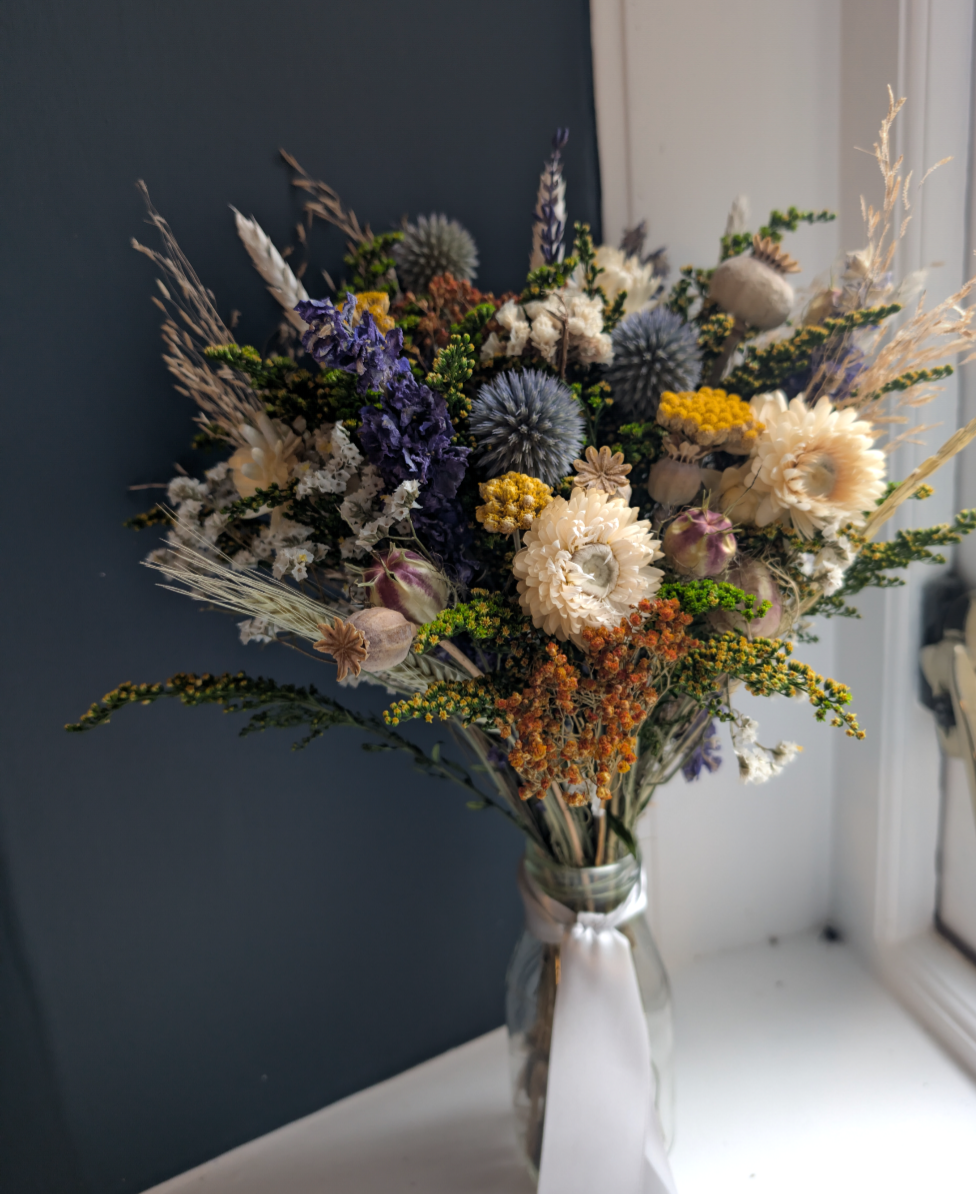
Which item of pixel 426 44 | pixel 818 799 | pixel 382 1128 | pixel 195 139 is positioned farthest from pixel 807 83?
pixel 382 1128

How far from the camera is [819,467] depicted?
0.60m

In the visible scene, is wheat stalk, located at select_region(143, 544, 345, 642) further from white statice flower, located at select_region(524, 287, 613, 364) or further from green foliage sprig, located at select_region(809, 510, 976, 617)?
green foliage sprig, located at select_region(809, 510, 976, 617)

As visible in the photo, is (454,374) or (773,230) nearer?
(454,374)

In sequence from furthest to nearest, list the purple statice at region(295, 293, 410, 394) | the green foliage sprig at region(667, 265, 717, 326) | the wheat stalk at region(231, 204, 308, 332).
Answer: the green foliage sprig at region(667, 265, 717, 326) → the wheat stalk at region(231, 204, 308, 332) → the purple statice at region(295, 293, 410, 394)

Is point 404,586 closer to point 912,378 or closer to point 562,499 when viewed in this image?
point 562,499

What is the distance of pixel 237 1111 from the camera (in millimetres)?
958

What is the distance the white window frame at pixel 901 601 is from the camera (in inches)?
32.4

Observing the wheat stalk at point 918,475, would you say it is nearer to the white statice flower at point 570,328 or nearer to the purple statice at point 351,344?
the white statice flower at point 570,328

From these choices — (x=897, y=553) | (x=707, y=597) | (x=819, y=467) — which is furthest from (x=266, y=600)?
(x=897, y=553)

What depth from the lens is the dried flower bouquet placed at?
563mm

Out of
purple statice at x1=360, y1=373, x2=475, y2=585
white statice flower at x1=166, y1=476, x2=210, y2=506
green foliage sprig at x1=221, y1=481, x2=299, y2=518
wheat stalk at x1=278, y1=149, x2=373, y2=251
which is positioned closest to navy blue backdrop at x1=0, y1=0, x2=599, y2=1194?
wheat stalk at x1=278, y1=149, x2=373, y2=251

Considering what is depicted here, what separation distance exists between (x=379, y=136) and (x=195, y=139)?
0.19m

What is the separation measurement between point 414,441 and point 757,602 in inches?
11.6

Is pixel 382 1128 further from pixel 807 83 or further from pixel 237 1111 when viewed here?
pixel 807 83
